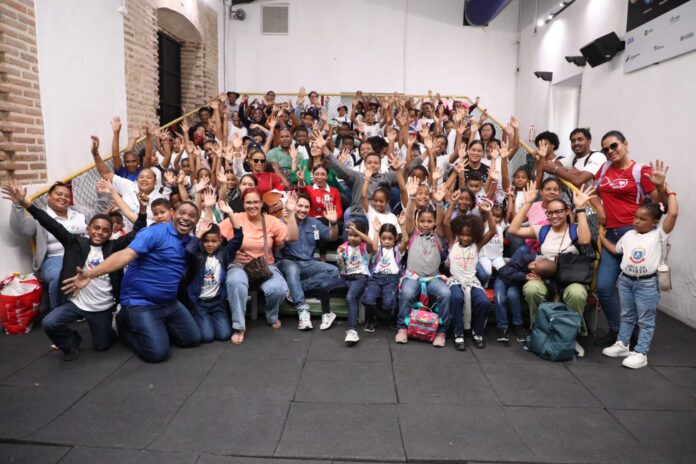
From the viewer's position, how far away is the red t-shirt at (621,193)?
410 centimetres

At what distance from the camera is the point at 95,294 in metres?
4.00

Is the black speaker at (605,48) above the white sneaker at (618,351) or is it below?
above

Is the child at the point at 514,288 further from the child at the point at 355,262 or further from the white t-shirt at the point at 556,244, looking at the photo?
the child at the point at 355,262

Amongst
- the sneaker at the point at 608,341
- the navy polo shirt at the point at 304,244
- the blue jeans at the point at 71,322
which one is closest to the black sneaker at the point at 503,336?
the sneaker at the point at 608,341

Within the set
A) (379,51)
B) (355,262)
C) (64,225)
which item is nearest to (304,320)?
(355,262)

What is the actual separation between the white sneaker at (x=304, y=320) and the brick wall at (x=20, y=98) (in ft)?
10.5

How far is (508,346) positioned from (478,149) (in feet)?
8.68

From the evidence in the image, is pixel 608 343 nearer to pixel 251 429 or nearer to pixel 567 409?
pixel 567 409

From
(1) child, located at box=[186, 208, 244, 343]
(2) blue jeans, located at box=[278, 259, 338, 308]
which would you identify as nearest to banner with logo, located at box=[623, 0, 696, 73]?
(2) blue jeans, located at box=[278, 259, 338, 308]

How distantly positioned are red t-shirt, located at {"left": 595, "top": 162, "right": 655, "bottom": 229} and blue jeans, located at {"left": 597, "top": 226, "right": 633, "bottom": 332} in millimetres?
83

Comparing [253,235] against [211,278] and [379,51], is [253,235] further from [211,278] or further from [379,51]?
[379,51]

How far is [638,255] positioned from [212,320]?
3635 mm

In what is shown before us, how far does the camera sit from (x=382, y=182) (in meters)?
5.68

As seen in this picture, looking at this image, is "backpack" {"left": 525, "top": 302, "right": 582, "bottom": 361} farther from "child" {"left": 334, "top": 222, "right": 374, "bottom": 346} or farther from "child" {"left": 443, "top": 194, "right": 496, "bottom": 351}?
"child" {"left": 334, "top": 222, "right": 374, "bottom": 346}
